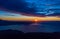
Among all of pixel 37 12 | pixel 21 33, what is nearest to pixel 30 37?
pixel 21 33

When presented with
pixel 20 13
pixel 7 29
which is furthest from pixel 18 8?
pixel 7 29

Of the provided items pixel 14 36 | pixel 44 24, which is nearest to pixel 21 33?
pixel 14 36

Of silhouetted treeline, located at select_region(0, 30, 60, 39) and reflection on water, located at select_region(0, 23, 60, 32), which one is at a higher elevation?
reflection on water, located at select_region(0, 23, 60, 32)

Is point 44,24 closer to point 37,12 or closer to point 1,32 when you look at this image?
point 37,12

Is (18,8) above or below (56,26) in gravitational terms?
above

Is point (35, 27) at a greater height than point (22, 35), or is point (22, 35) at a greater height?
point (35, 27)

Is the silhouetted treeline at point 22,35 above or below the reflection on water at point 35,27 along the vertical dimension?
below

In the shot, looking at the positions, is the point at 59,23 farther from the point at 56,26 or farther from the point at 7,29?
the point at 7,29

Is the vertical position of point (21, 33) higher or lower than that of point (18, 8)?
lower
